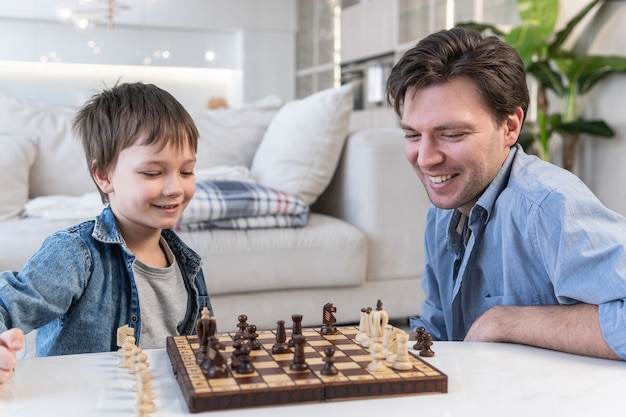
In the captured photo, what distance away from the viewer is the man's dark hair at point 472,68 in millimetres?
1251

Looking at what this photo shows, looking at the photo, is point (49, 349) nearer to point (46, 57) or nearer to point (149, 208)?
point (149, 208)

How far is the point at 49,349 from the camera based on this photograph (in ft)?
4.04

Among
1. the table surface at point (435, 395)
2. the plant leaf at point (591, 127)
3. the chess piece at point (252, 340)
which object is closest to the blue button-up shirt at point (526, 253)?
the table surface at point (435, 395)

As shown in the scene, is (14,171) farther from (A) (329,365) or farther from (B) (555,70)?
(B) (555,70)

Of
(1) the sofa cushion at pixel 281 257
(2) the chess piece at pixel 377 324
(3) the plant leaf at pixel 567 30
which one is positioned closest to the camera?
(2) the chess piece at pixel 377 324

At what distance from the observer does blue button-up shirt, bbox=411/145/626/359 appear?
1018 mm

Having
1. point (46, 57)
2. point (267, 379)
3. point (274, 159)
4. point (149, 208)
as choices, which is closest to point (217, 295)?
point (274, 159)

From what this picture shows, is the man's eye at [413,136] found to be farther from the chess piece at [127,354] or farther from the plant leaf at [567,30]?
the plant leaf at [567,30]

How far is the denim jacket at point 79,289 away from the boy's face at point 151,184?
48 millimetres

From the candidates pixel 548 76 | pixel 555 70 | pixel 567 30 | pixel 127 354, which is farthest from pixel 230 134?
pixel 127 354

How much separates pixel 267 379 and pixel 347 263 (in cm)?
192

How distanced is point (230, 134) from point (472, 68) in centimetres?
221

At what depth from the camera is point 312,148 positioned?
293 cm

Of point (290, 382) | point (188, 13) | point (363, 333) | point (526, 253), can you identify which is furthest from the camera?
point (188, 13)
